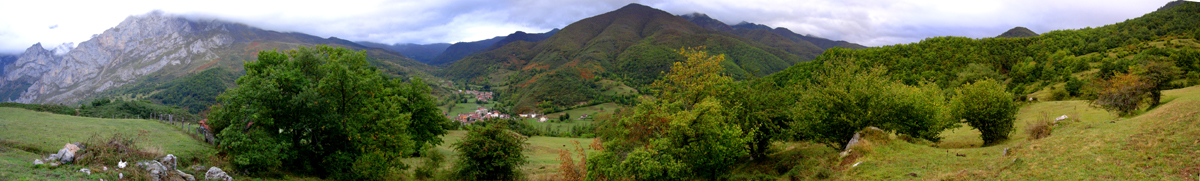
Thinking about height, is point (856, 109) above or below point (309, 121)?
above

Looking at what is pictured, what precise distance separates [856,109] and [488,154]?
17017mm

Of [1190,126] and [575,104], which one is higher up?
[1190,126]

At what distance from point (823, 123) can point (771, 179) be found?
3936 mm

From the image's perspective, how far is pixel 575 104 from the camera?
165625 millimetres

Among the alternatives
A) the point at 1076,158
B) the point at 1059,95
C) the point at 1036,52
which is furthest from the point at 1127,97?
the point at 1036,52

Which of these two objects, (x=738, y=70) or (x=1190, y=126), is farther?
(x=738, y=70)

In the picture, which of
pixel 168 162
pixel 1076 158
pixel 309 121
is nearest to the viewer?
pixel 1076 158

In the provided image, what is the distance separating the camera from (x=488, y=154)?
21.8 m

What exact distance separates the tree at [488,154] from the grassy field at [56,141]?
31.8 ft

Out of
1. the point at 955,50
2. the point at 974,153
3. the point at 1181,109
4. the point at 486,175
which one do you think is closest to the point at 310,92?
the point at 486,175

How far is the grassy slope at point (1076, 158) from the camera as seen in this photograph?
10.5 metres

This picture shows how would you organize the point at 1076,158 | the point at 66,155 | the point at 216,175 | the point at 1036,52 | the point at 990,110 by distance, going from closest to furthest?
1. the point at 1076,158
2. the point at 66,155
3. the point at 216,175
4. the point at 990,110
5. the point at 1036,52

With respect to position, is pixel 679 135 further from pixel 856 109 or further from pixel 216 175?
pixel 216 175

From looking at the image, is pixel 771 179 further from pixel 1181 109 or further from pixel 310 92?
pixel 310 92
